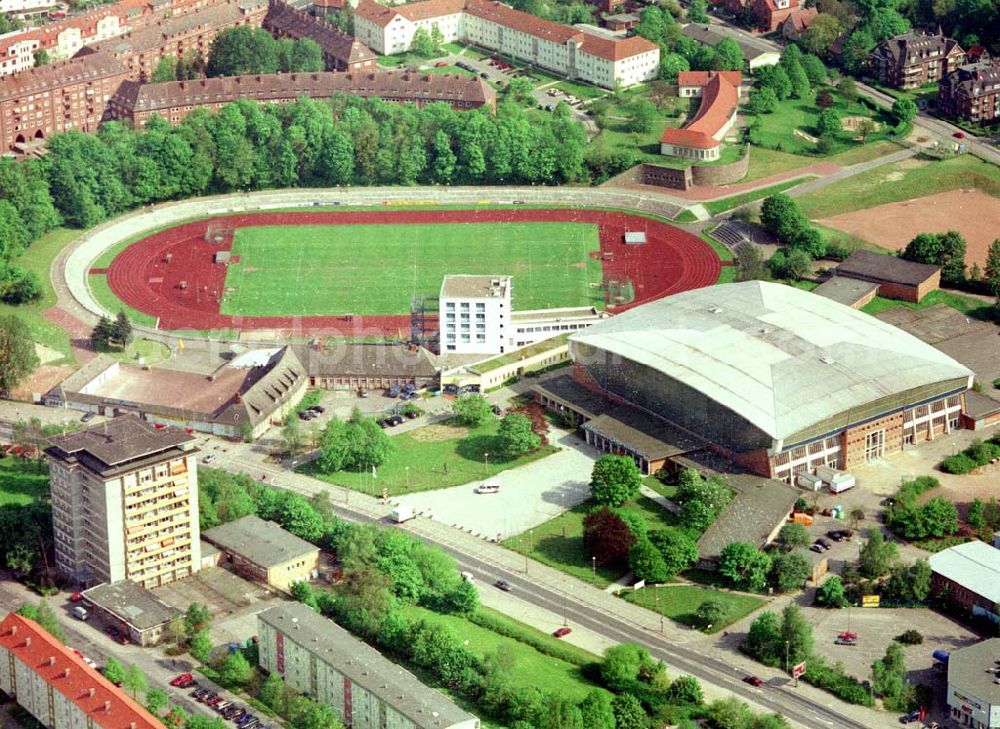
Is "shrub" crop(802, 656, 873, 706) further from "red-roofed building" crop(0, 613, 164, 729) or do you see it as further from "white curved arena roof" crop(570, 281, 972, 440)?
"red-roofed building" crop(0, 613, 164, 729)

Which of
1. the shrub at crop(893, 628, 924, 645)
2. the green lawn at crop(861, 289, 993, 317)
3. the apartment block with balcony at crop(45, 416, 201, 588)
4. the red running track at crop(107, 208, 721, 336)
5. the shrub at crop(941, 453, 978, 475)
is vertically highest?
the apartment block with balcony at crop(45, 416, 201, 588)

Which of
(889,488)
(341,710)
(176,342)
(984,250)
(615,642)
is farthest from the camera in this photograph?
(984,250)

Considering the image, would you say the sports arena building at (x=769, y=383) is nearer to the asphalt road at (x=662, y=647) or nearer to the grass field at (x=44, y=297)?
the asphalt road at (x=662, y=647)

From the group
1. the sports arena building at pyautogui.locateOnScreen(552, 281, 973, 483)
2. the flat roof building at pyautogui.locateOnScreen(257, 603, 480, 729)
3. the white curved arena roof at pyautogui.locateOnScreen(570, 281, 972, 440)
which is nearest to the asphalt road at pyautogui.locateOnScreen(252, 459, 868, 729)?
the flat roof building at pyautogui.locateOnScreen(257, 603, 480, 729)

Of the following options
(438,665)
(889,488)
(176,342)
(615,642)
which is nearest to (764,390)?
(889,488)

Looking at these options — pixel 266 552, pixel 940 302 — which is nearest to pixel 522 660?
pixel 266 552

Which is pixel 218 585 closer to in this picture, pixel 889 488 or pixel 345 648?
pixel 345 648
